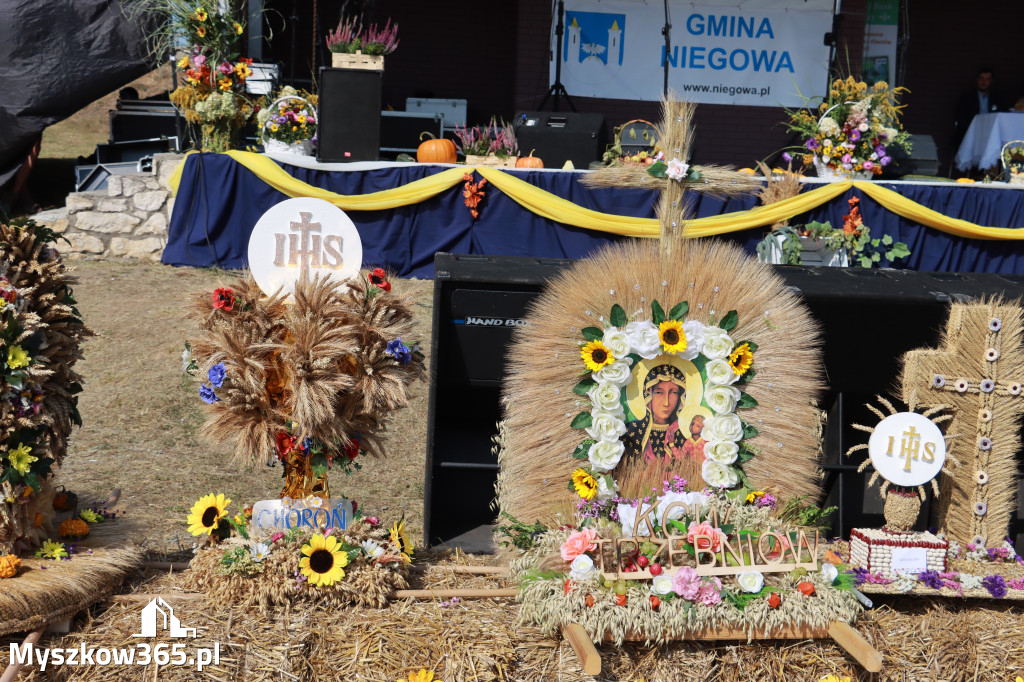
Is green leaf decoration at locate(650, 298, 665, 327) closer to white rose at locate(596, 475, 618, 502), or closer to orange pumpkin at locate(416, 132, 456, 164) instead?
white rose at locate(596, 475, 618, 502)

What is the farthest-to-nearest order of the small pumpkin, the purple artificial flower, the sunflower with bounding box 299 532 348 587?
the small pumpkin
the purple artificial flower
the sunflower with bounding box 299 532 348 587

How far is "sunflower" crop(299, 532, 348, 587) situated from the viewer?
2.62m

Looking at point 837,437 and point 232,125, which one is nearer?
point 837,437

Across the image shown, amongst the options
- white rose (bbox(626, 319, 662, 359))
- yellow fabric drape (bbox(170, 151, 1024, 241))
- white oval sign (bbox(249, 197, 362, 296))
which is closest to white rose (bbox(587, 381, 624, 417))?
white rose (bbox(626, 319, 662, 359))

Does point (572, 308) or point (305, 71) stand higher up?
point (305, 71)

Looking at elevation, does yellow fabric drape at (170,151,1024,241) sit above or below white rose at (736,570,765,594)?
above

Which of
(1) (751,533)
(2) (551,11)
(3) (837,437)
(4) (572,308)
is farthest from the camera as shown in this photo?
(2) (551,11)

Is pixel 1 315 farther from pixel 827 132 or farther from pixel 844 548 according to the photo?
pixel 827 132

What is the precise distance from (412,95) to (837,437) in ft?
31.9

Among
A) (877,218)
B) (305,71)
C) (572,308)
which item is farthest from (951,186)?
(305,71)

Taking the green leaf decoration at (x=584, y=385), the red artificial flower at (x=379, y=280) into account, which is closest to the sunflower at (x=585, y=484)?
the green leaf decoration at (x=584, y=385)

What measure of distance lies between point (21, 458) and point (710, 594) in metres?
2.00

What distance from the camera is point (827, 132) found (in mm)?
8195

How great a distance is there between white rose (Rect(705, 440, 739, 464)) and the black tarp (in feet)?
28.7
